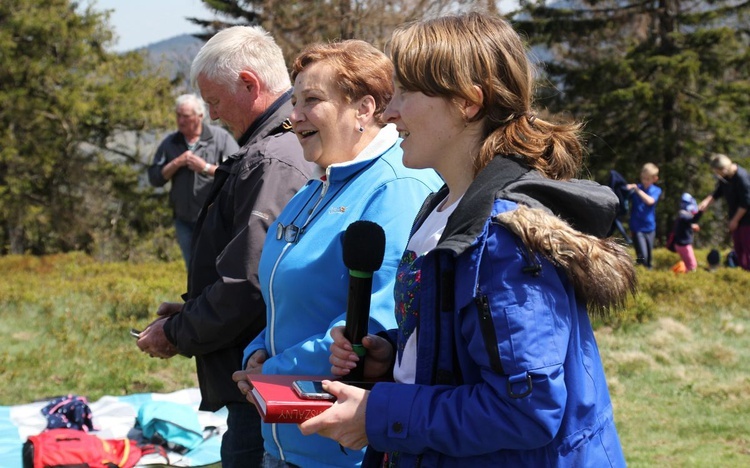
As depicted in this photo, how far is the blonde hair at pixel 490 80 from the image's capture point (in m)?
2.00

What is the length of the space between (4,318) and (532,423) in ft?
28.1

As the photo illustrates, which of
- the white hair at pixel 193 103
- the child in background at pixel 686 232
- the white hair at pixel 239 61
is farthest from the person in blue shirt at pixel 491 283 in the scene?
the child in background at pixel 686 232

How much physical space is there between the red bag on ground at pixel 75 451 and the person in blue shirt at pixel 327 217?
2672 mm

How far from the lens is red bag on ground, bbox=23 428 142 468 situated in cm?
512

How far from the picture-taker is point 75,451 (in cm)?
518

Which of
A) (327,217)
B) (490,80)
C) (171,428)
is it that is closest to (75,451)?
(171,428)

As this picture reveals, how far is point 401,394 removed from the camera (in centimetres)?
190

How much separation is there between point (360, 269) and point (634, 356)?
613cm

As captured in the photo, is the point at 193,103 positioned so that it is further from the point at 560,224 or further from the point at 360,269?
the point at 560,224

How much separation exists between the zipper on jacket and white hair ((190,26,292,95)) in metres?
1.97

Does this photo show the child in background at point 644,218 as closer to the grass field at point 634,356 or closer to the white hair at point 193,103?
the grass field at point 634,356

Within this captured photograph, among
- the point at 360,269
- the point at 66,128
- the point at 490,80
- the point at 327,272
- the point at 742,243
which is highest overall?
the point at 490,80

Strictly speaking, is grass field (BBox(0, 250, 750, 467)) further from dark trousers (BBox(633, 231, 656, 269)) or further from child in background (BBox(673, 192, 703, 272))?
dark trousers (BBox(633, 231, 656, 269))

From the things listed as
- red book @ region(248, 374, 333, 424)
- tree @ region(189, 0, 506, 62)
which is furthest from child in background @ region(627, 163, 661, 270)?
red book @ region(248, 374, 333, 424)
